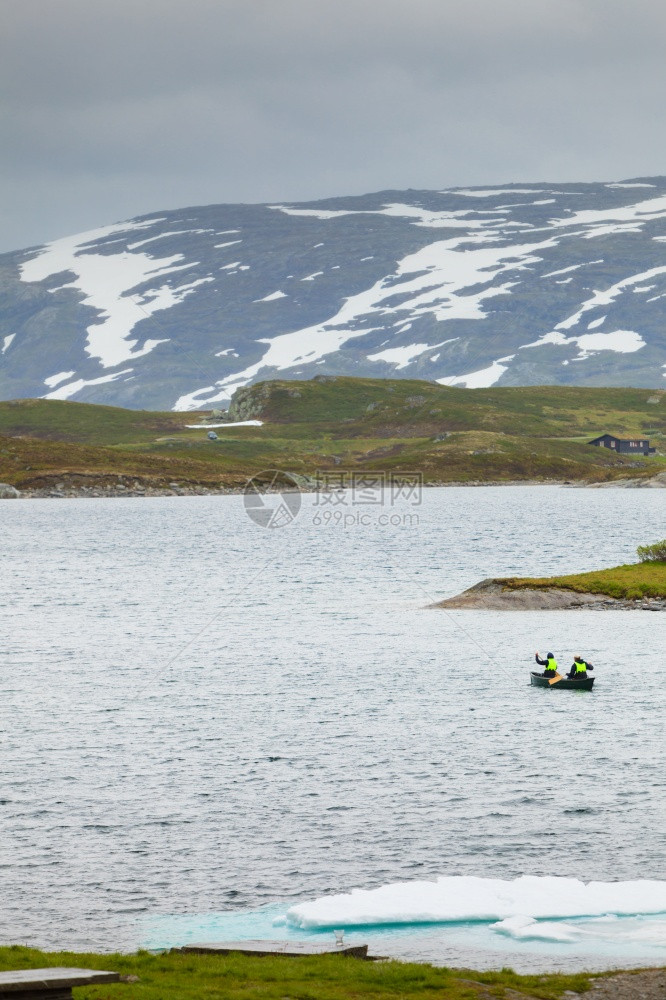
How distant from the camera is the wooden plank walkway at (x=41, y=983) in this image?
18.8 meters

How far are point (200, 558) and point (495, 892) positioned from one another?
117817 millimetres

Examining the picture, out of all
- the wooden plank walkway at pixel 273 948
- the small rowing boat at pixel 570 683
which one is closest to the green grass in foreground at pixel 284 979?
the wooden plank walkway at pixel 273 948

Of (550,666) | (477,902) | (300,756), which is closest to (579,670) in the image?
(550,666)

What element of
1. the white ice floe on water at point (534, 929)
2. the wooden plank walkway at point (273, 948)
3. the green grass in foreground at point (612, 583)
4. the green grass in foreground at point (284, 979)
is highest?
the green grass in foreground at point (612, 583)

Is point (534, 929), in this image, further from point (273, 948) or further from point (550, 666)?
point (550, 666)

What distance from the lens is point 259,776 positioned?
39000 millimetres

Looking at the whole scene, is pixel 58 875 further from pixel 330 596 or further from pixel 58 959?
pixel 330 596

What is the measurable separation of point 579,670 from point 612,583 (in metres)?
29.3

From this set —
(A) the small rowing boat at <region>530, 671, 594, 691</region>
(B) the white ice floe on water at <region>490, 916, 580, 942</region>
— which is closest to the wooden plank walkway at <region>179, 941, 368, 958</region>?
(B) the white ice floe on water at <region>490, 916, 580, 942</region>

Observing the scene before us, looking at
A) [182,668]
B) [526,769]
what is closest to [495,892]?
[526,769]

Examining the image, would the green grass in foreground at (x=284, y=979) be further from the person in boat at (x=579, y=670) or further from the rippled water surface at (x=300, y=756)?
the person in boat at (x=579, y=670)

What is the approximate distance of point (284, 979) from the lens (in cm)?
2175

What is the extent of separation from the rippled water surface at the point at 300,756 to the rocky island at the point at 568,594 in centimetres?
270

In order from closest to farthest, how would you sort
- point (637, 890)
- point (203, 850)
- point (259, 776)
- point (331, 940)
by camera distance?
1. point (331, 940)
2. point (637, 890)
3. point (203, 850)
4. point (259, 776)
